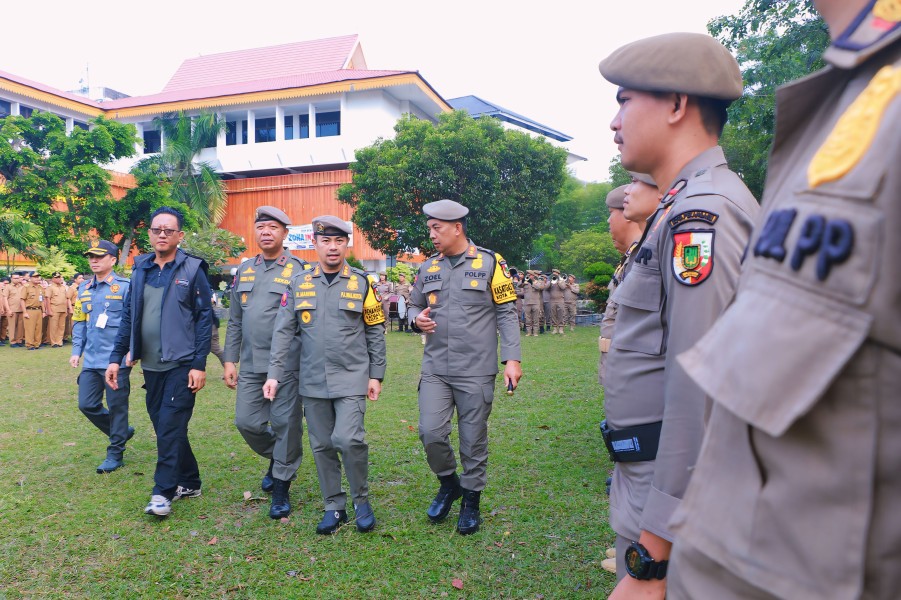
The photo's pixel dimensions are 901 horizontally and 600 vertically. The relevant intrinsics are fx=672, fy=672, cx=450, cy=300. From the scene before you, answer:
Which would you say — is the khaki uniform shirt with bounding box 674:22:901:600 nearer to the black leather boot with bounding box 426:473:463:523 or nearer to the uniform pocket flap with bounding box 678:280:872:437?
the uniform pocket flap with bounding box 678:280:872:437

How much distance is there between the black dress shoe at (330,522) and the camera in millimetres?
4805

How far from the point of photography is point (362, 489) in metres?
4.96

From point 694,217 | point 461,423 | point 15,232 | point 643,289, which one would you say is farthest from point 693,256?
point 15,232

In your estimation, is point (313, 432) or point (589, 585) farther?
point (313, 432)

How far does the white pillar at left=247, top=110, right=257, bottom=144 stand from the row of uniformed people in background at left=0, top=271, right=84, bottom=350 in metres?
19.7

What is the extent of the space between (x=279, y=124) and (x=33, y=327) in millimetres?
21068

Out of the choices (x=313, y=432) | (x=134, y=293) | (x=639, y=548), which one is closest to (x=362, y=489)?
(x=313, y=432)

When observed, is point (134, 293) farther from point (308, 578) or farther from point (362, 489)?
point (308, 578)

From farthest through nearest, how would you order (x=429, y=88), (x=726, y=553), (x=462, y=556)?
1. (x=429, y=88)
2. (x=462, y=556)
3. (x=726, y=553)

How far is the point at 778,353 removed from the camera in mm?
872

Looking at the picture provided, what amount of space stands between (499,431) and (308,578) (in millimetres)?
4088

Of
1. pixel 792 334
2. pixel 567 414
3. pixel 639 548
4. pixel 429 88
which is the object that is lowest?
pixel 567 414

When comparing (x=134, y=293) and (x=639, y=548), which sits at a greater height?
(x=134, y=293)

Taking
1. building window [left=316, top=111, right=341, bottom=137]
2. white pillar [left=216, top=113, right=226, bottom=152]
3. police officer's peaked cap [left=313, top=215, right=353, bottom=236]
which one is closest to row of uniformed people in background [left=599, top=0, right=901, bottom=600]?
police officer's peaked cap [left=313, top=215, right=353, bottom=236]
